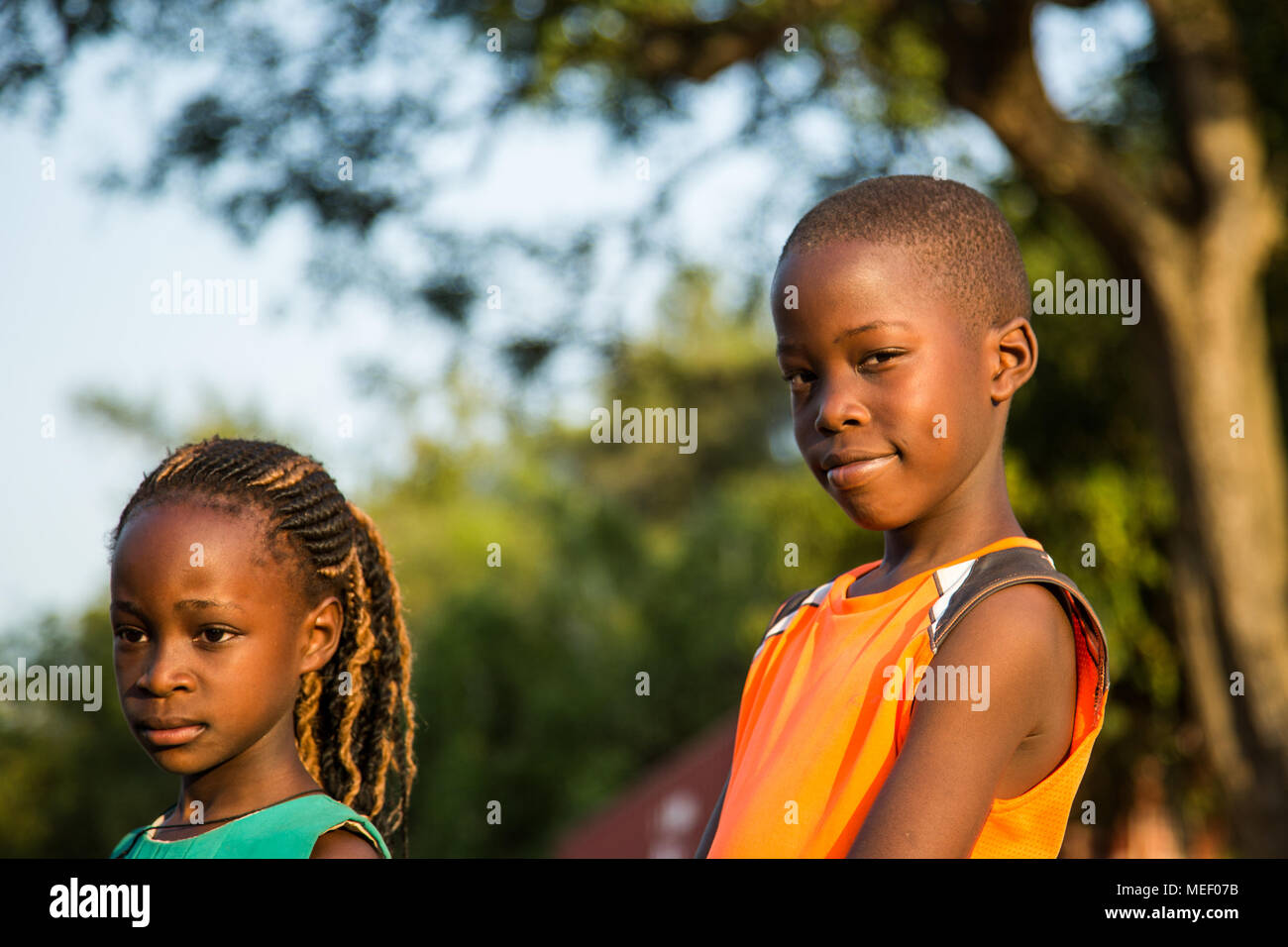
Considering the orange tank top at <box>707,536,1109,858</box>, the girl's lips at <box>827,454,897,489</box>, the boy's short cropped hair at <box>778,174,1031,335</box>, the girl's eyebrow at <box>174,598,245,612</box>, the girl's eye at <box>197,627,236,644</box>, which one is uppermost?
the boy's short cropped hair at <box>778,174,1031,335</box>

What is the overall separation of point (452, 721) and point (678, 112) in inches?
419

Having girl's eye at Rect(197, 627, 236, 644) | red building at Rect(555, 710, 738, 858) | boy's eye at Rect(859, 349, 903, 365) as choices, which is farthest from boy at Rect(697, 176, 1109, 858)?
red building at Rect(555, 710, 738, 858)

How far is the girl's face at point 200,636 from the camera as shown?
1954mm

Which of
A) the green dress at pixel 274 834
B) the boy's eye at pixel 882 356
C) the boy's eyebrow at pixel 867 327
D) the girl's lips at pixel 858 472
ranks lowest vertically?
the green dress at pixel 274 834

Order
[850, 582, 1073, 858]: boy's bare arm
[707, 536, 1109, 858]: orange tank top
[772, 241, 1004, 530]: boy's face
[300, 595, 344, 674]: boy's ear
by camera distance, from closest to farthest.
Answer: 1. [850, 582, 1073, 858]: boy's bare arm
2. [707, 536, 1109, 858]: orange tank top
3. [772, 241, 1004, 530]: boy's face
4. [300, 595, 344, 674]: boy's ear

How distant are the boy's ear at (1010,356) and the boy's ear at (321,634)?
114 centimetres

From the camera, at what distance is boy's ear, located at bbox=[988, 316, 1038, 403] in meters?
1.88

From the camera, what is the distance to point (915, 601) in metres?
1.79

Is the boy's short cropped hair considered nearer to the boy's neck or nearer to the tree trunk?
the boy's neck

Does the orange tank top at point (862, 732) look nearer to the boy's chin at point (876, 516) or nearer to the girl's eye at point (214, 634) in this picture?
the boy's chin at point (876, 516)

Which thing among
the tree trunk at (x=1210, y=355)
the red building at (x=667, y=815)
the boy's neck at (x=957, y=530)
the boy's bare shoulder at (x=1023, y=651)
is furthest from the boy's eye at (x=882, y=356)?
the red building at (x=667, y=815)

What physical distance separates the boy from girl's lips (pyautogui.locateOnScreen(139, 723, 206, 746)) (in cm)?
79

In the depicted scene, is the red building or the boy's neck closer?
the boy's neck
